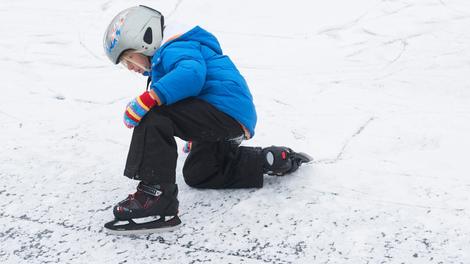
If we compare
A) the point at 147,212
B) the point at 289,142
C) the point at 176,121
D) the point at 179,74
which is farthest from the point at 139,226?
the point at 289,142

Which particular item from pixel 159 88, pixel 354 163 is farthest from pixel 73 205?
pixel 354 163

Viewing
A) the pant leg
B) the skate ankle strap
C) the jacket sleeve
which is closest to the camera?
the jacket sleeve

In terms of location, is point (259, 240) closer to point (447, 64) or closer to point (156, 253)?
point (156, 253)

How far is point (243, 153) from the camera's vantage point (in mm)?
2283

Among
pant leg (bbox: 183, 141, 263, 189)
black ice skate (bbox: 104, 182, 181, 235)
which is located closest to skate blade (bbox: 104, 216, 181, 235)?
black ice skate (bbox: 104, 182, 181, 235)

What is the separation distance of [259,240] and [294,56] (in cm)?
308

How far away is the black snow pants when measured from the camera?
6.06 ft

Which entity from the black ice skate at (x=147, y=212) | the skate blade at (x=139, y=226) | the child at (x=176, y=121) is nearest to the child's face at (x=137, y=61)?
the child at (x=176, y=121)

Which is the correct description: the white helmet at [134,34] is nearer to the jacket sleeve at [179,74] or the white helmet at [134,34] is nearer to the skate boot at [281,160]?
the jacket sleeve at [179,74]

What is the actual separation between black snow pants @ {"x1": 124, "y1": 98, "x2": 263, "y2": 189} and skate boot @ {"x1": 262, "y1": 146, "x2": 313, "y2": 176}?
0.05 m

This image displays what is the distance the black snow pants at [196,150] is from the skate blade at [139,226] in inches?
7.2

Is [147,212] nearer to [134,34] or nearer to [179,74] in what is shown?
[179,74]

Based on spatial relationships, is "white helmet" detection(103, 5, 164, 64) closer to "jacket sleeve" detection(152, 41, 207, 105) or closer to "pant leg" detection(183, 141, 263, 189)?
"jacket sleeve" detection(152, 41, 207, 105)

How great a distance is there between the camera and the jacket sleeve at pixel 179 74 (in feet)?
5.79
